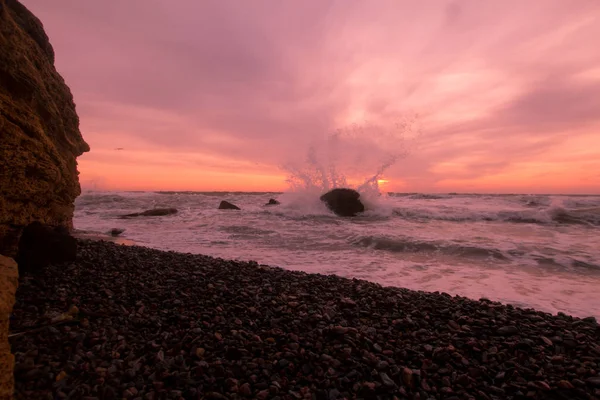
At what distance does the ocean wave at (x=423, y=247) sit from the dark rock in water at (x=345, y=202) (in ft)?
36.9

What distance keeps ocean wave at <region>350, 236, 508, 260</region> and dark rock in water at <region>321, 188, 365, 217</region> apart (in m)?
11.2

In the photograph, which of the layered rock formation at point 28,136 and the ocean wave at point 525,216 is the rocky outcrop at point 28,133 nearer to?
the layered rock formation at point 28,136

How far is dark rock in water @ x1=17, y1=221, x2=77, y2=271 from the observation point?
195 inches

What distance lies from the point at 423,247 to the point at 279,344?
8.76 meters

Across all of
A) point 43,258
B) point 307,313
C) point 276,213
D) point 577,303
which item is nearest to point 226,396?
point 307,313

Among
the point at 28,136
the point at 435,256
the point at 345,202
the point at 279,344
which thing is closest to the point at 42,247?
the point at 28,136

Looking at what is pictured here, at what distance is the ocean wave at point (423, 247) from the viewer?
389 inches

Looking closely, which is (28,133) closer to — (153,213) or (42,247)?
(42,247)

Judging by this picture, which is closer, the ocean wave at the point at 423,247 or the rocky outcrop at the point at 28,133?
the rocky outcrop at the point at 28,133

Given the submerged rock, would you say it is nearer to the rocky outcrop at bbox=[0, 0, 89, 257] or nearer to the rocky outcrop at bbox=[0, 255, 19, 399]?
the rocky outcrop at bbox=[0, 0, 89, 257]

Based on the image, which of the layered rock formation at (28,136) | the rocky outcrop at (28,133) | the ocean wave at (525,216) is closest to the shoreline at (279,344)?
the layered rock formation at (28,136)

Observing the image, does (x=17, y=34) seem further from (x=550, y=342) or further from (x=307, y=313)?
(x=550, y=342)

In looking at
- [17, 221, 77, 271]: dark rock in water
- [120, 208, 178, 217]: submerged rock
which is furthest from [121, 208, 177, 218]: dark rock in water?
[17, 221, 77, 271]: dark rock in water

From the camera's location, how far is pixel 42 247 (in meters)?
5.18
